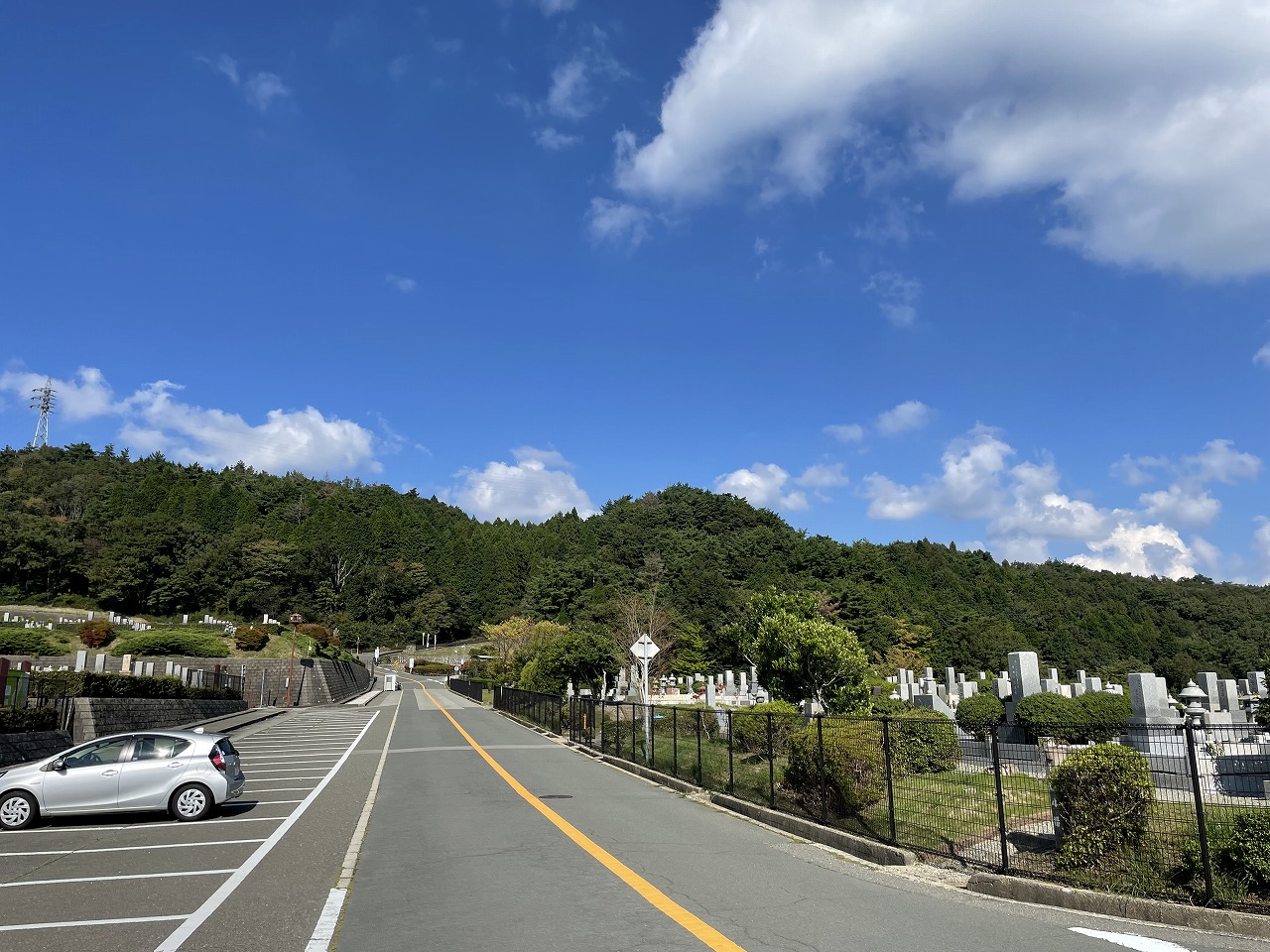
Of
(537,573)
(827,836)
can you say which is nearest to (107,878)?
(827,836)

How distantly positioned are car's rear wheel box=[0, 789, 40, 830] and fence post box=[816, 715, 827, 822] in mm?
11231

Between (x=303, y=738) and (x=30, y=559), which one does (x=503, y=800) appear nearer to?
(x=303, y=738)

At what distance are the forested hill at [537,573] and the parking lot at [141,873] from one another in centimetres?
6810

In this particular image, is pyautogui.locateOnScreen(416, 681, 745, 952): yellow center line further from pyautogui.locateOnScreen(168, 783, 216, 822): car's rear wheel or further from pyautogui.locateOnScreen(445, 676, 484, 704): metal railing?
pyautogui.locateOnScreen(445, 676, 484, 704): metal railing

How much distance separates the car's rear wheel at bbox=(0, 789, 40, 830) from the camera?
1169 centimetres

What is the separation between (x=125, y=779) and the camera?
1226 cm

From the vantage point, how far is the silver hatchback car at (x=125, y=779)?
1184cm

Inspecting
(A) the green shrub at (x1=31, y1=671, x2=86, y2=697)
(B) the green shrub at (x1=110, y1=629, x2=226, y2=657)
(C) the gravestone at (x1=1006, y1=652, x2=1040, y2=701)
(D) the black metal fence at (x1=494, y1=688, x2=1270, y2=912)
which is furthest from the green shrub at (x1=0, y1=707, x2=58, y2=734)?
(B) the green shrub at (x1=110, y1=629, x2=226, y2=657)

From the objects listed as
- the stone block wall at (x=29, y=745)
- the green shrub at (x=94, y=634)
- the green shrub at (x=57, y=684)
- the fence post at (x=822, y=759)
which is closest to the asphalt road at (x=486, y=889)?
the fence post at (x=822, y=759)

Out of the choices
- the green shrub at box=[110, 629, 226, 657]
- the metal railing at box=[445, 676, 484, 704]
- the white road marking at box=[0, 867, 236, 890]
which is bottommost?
the metal railing at box=[445, 676, 484, 704]

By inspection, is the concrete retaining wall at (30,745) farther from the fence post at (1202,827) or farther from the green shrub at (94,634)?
the green shrub at (94,634)

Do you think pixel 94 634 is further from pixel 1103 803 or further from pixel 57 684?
pixel 1103 803

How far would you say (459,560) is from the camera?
16550cm

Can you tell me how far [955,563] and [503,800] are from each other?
456ft
